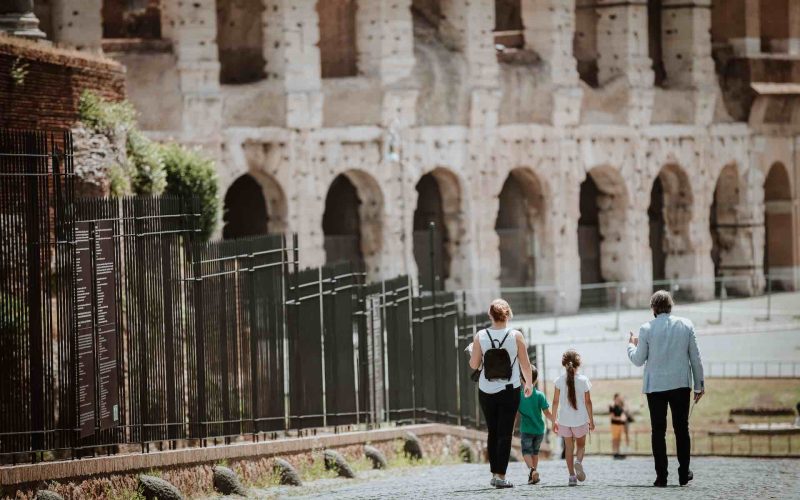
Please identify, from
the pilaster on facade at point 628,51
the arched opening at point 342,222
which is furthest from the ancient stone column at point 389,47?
the pilaster on facade at point 628,51

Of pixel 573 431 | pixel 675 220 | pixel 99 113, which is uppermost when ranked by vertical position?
pixel 99 113

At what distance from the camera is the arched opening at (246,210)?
145ft

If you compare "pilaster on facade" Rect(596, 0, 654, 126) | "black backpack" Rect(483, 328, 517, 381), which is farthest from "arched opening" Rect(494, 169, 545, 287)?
"black backpack" Rect(483, 328, 517, 381)

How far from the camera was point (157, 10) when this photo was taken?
1665 inches

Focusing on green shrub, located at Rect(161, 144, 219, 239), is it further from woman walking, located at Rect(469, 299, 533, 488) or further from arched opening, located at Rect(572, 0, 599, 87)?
arched opening, located at Rect(572, 0, 599, 87)

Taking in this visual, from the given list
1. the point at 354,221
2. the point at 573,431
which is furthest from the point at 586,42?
the point at 573,431

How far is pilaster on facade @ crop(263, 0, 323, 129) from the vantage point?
4156 centimetres

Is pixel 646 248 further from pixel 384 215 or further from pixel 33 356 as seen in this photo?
pixel 33 356

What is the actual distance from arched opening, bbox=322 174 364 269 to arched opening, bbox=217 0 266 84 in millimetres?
4177

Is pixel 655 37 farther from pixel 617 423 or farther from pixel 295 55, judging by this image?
pixel 617 423

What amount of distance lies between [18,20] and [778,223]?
34540 mm

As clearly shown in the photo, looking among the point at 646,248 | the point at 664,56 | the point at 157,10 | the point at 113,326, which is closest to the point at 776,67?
the point at 664,56

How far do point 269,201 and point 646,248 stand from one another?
11170 millimetres

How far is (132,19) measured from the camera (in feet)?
138
